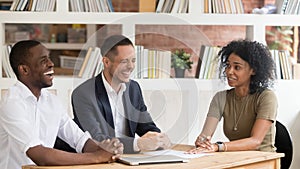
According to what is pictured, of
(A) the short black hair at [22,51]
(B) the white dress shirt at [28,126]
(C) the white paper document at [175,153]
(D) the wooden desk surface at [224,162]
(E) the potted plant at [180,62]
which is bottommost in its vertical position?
(D) the wooden desk surface at [224,162]

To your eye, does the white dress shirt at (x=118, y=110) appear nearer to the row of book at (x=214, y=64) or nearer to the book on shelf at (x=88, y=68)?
the book on shelf at (x=88, y=68)

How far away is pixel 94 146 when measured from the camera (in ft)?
9.39

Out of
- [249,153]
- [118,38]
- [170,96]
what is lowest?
[249,153]

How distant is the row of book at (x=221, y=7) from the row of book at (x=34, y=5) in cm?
101

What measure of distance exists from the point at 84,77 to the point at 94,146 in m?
0.36

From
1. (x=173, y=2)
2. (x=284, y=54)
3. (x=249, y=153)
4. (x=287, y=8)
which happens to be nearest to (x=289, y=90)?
(x=284, y=54)

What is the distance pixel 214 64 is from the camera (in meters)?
4.41

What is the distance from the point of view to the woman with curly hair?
11.3 ft

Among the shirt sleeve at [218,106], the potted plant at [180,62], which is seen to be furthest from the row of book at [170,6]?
the shirt sleeve at [218,106]

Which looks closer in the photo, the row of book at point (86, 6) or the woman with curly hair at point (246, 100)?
the woman with curly hair at point (246, 100)

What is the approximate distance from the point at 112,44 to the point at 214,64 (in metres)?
1.66

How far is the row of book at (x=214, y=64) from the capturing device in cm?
441

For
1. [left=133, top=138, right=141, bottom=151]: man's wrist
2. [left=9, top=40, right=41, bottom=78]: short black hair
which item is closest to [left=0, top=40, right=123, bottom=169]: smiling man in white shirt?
[left=9, top=40, right=41, bottom=78]: short black hair

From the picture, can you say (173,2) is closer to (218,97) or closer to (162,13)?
(162,13)
